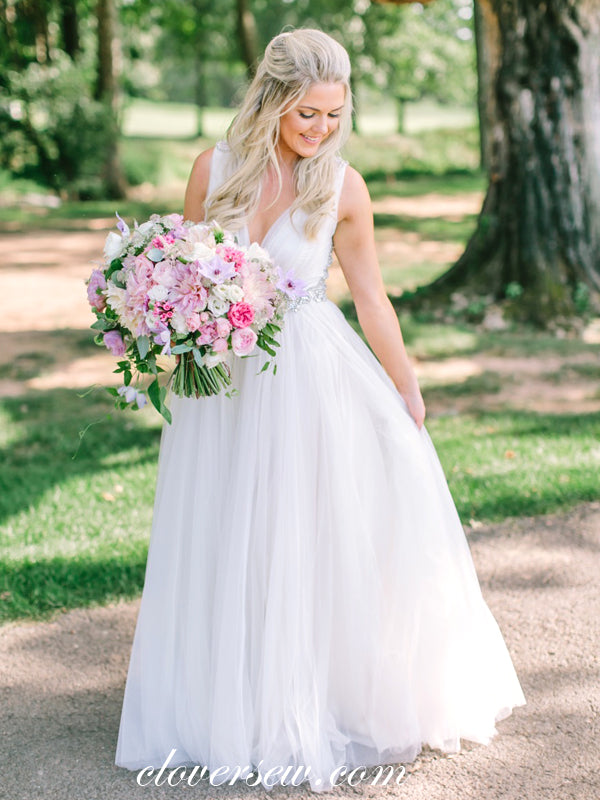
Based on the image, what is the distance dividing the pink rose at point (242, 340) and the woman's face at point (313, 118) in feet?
2.06

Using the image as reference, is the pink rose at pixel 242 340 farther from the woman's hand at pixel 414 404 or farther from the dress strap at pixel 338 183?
the woman's hand at pixel 414 404

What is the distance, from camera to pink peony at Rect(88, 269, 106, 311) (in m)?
2.62

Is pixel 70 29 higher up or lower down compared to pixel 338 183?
higher up

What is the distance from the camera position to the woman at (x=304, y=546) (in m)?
2.77


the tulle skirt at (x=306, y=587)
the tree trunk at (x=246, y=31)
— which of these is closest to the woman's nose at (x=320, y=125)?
the tulle skirt at (x=306, y=587)

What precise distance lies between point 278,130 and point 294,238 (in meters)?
0.32

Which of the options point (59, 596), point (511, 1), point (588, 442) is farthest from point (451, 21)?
point (59, 596)

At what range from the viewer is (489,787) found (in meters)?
2.76

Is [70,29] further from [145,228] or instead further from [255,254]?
[255,254]

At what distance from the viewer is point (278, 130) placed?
2736 millimetres

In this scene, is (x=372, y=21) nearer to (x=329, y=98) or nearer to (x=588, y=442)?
(x=588, y=442)

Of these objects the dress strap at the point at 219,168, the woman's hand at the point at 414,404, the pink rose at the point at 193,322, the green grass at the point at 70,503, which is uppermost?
the dress strap at the point at 219,168

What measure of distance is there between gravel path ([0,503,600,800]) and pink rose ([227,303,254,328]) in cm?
141

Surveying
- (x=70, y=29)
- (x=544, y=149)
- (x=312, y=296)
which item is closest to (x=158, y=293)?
(x=312, y=296)
